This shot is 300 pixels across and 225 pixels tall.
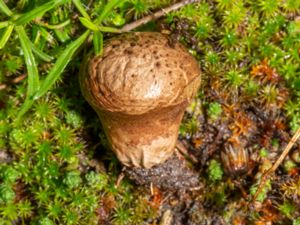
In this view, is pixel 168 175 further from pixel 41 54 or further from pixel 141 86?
pixel 41 54

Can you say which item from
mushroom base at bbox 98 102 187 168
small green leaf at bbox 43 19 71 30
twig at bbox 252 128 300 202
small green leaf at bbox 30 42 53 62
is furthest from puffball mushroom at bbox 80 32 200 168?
twig at bbox 252 128 300 202

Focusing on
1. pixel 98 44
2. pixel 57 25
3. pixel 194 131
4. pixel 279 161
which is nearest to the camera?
pixel 98 44

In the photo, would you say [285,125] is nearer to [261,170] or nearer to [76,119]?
[261,170]

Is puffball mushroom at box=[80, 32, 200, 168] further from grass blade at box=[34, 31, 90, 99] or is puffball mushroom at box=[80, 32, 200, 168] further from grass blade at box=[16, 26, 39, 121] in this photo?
grass blade at box=[16, 26, 39, 121]

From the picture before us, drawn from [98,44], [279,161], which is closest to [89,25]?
[98,44]

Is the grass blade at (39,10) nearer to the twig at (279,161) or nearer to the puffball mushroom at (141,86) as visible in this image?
the puffball mushroom at (141,86)

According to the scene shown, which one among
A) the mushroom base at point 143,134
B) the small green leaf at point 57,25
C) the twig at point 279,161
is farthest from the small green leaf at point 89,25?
the twig at point 279,161
